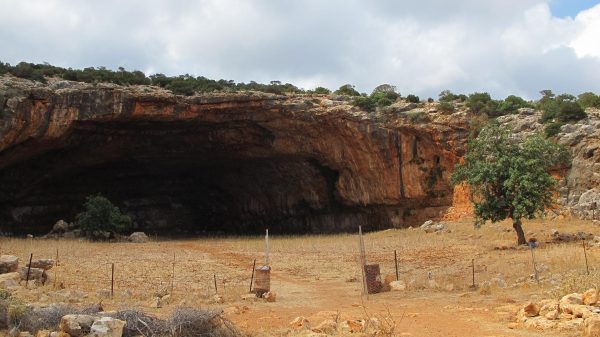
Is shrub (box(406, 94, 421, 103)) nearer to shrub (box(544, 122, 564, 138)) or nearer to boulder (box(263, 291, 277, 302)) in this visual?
shrub (box(544, 122, 564, 138))

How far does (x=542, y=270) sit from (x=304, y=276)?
8.16 metres

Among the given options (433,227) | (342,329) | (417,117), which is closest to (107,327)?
(342,329)

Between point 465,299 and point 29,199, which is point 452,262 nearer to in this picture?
point 465,299

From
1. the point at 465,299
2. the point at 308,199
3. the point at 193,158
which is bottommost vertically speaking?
the point at 465,299

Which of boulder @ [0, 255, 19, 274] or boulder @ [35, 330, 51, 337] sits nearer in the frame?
boulder @ [35, 330, 51, 337]

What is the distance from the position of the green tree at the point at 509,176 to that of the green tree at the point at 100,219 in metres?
23.8

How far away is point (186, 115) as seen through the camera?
38750mm

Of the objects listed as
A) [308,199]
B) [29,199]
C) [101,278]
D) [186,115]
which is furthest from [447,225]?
[29,199]

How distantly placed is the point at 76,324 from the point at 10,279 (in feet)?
24.3

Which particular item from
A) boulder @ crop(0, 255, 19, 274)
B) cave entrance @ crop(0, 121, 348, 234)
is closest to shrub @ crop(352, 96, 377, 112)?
cave entrance @ crop(0, 121, 348, 234)

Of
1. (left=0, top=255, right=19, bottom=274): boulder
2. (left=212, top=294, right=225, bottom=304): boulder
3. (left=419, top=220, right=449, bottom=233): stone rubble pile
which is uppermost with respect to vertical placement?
(left=419, top=220, right=449, bottom=233): stone rubble pile

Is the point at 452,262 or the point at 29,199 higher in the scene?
the point at 29,199

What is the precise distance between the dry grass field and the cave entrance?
485 inches

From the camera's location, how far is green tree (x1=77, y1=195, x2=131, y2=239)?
37.8 metres
